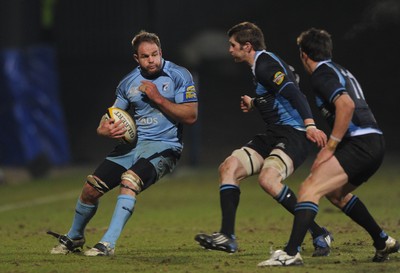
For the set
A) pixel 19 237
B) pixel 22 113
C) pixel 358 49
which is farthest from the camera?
pixel 22 113

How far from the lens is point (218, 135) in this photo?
88.6ft

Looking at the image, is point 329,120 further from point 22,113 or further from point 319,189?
point 22,113

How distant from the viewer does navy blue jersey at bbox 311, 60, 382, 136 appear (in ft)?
28.7

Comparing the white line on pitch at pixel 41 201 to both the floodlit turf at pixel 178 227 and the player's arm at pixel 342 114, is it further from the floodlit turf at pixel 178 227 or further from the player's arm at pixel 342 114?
the player's arm at pixel 342 114

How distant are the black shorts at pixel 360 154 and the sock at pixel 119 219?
6.71ft

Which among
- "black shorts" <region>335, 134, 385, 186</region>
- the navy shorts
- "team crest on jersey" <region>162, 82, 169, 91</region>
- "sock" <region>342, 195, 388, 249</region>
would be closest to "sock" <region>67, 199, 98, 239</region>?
the navy shorts

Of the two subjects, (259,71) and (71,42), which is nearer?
(259,71)

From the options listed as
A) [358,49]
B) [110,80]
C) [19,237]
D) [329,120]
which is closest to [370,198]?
[358,49]

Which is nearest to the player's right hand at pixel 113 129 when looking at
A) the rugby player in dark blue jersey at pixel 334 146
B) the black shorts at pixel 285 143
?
the black shorts at pixel 285 143

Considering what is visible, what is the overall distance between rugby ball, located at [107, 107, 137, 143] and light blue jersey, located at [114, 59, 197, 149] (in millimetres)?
90

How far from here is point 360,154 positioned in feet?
29.1

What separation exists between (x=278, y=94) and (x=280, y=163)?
671 mm

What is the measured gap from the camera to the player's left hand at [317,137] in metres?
9.16

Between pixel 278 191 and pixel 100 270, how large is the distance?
1908mm
